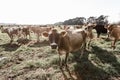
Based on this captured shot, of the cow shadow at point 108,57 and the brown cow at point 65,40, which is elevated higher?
the brown cow at point 65,40

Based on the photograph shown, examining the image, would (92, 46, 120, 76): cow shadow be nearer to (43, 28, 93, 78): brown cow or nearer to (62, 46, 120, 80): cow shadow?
(62, 46, 120, 80): cow shadow

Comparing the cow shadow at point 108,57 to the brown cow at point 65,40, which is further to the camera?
the cow shadow at point 108,57

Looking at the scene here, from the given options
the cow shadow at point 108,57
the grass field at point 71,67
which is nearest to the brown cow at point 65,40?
the grass field at point 71,67

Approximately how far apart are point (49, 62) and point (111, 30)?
265 inches

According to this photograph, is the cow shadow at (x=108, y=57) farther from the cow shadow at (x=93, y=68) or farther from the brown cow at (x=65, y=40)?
the brown cow at (x=65, y=40)

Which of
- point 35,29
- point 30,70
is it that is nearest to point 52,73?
point 30,70

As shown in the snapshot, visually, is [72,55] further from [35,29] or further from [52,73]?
[35,29]

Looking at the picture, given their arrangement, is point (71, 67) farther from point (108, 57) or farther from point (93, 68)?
point (108, 57)

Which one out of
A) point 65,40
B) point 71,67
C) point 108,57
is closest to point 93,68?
point 71,67

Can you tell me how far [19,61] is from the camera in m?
11.2

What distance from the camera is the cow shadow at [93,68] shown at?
8.69 metres

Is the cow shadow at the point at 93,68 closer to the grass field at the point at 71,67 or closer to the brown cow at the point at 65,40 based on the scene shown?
the grass field at the point at 71,67

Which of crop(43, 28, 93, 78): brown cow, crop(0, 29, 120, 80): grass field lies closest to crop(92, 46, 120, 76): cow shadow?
crop(0, 29, 120, 80): grass field

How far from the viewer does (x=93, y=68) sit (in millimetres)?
9320
